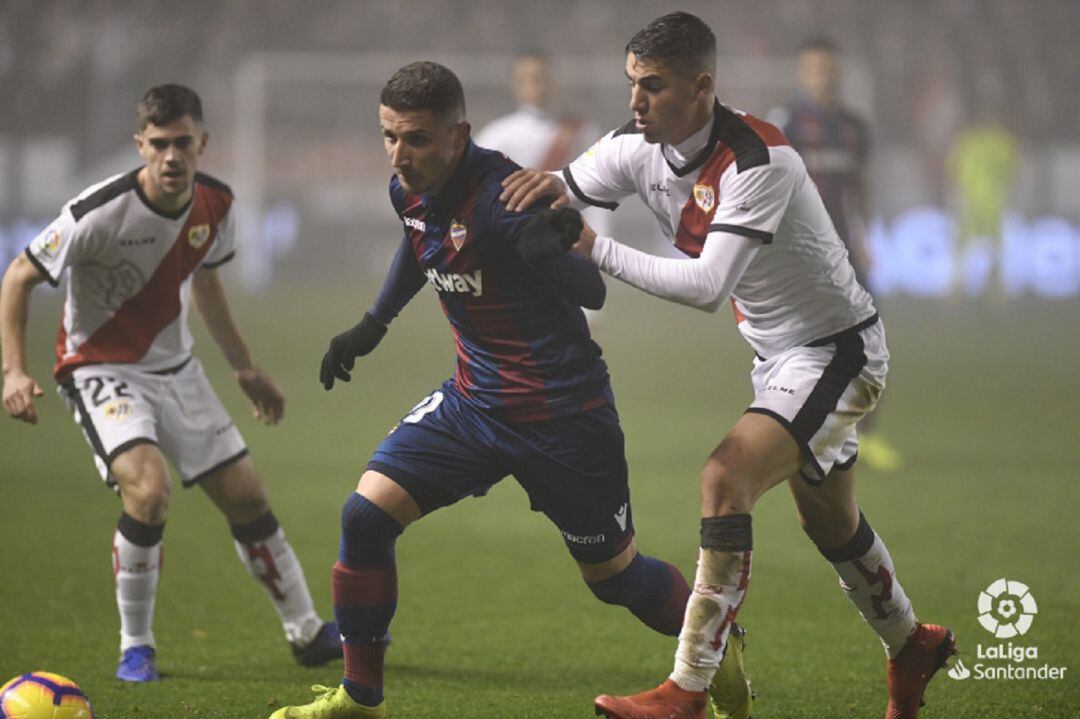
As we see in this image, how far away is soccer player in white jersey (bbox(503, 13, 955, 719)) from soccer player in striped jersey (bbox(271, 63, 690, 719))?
0.20 meters

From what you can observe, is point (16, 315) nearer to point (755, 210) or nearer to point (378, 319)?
point (378, 319)

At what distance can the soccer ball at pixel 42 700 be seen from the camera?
3.94m

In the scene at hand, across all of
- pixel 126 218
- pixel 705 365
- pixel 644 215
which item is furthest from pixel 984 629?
pixel 644 215

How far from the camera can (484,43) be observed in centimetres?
2802

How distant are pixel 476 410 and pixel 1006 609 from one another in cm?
266

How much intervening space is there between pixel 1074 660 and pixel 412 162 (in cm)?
289

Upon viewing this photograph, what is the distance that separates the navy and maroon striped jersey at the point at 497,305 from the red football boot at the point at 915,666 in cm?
117

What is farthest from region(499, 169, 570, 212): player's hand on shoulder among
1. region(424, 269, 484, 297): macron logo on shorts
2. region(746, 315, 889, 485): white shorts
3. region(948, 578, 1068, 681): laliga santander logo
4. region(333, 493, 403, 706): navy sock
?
region(948, 578, 1068, 681): laliga santander logo

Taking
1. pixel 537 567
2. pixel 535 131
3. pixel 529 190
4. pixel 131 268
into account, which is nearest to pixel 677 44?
pixel 529 190

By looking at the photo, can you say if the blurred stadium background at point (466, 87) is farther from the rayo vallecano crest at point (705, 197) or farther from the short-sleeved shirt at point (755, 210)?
the rayo vallecano crest at point (705, 197)

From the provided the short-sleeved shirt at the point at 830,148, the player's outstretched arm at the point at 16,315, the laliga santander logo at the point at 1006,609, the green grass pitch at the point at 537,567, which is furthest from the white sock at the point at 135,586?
the short-sleeved shirt at the point at 830,148

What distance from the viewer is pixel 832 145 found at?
31.1 feet

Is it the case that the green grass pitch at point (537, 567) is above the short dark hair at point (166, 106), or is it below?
below

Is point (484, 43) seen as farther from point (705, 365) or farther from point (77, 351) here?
point (77, 351)
